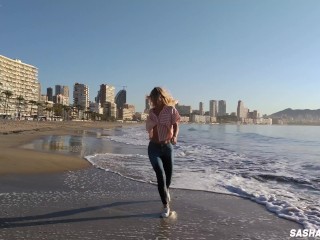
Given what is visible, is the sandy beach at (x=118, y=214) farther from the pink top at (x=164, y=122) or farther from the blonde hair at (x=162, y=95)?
the blonde hair at (x=162, y=95)

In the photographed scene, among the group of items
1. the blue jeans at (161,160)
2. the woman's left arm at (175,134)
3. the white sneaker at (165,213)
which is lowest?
the white sneaker at (165,213)

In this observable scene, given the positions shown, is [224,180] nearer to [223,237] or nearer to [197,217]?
[197,217]

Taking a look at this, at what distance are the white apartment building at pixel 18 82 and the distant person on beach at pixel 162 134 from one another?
4634 inches

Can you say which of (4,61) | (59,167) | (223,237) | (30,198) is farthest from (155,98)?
(4,61)

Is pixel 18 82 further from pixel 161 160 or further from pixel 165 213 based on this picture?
pixel 165 213

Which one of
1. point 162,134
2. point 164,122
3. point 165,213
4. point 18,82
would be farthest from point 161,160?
point 18,82

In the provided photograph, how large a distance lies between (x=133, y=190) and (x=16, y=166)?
4.08 m

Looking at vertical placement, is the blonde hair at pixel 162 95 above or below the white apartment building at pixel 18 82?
below

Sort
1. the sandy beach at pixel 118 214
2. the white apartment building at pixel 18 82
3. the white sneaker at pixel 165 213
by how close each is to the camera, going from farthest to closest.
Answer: the white apartment building at pixel 18 82 < the white sneaker at pixel 165 213 < the sandy beach at pixel 118 214

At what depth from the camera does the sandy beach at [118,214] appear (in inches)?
157

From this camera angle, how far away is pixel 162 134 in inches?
193

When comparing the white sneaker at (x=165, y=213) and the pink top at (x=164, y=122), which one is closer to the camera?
the white sneaker at (x=165, y=213)

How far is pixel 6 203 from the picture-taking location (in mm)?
5051

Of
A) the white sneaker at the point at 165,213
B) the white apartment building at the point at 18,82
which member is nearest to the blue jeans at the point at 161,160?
the white sneaker at the point at 165,213
